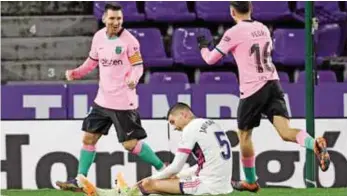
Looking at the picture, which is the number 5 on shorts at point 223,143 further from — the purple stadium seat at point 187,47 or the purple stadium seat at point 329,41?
the purple stadium seat at point 329,41

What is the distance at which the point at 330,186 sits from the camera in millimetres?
11453

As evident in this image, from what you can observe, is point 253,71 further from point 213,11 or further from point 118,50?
point 213,11

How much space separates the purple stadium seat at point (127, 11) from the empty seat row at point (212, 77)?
1.20 meters

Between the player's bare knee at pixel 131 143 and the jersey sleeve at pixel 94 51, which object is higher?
the jersey sleeve at pixel 94 51

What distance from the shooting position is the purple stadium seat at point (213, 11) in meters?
14.6

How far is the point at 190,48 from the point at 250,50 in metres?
5.05

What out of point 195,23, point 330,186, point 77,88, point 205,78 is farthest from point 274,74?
point 195,23

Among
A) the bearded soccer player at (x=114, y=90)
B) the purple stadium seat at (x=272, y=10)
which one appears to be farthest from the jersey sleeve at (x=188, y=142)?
the purple stadium seat at (x=272, y=10)

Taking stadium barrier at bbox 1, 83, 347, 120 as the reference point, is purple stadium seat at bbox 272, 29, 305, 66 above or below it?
above

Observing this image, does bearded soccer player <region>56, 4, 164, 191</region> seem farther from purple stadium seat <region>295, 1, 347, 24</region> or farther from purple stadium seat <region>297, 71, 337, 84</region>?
purple stadium seat <region>295, 1, 347, 24</region>

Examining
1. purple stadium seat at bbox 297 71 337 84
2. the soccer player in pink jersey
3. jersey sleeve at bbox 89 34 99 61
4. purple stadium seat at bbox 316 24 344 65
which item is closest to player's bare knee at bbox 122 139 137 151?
jersey sleeve at bbox 89 34 99 61

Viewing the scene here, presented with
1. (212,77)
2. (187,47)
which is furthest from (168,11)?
(212,77)

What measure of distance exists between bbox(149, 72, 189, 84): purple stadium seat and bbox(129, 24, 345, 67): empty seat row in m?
0.50

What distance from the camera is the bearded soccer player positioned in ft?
33.2
